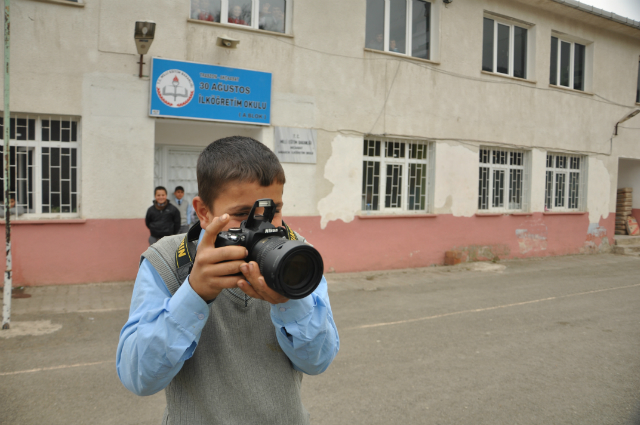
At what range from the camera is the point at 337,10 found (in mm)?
8547

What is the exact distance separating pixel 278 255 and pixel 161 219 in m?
6.40

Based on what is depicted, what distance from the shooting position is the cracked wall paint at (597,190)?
497 inches

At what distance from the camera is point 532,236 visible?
11516mm

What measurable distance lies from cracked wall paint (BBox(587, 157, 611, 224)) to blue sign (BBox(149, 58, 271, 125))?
9606 millimetres

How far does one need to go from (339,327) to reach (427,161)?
5645mm

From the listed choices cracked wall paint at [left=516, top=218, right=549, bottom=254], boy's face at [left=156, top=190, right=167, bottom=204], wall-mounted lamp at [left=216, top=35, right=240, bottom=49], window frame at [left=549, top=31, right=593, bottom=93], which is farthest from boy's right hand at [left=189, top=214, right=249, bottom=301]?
window frame at [left=549, top=31, right=593, bottom=93]

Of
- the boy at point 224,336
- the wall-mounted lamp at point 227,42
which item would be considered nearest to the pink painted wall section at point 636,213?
the wall-mounted lamp at point 227,42

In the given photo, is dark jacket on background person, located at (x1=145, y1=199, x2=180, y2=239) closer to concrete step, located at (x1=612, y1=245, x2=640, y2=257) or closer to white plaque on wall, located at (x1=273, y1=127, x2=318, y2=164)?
white plaque on wall, located at (x1=273, y1=127, x2=318, y2=164)

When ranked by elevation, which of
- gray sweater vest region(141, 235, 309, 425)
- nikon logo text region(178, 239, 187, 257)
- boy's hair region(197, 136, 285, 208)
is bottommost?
gray sweater vest region(141, 235, 309, 425)

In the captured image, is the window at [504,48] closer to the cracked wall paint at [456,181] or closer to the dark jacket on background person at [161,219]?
the cracked wall paint at [456,181]

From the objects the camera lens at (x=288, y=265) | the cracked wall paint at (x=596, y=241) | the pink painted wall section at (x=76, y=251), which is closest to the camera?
the camera lens at (x=288, y=265)

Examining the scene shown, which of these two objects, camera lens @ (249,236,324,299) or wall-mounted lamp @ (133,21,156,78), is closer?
camera lens @ (249,236,324,299)

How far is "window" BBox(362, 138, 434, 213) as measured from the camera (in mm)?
9312

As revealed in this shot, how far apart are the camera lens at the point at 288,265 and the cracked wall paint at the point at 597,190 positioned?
13.7m
